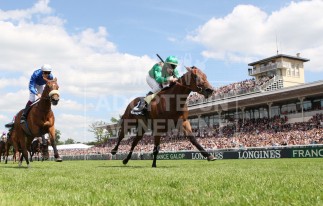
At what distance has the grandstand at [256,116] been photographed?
32.8 meters

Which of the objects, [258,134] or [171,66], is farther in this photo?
[258,134]

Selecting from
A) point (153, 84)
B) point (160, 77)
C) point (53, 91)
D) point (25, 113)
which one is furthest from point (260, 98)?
point (53, 91)

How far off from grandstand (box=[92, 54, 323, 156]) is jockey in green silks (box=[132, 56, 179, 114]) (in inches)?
782

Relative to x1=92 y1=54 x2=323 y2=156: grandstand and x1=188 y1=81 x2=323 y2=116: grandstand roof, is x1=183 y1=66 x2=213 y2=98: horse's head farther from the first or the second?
x1=188 y1=81 x2=323 y2=116: grandstand roof

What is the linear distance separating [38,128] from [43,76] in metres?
1.47

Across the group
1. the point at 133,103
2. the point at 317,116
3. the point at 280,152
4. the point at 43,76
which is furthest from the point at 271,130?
the point at 43,76

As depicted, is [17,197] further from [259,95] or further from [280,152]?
[259,95]

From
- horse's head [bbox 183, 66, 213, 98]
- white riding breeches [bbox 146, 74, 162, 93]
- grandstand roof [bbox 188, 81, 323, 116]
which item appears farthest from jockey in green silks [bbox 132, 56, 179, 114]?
grandstand roof [bbox 188, 81, 323, 116]

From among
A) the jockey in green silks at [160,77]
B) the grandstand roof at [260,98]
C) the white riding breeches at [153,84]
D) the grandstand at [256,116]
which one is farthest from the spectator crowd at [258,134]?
the jockey in green silks at [160,77]

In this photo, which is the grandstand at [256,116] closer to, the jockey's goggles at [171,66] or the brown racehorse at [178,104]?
the jockey's goggles at [171,66]

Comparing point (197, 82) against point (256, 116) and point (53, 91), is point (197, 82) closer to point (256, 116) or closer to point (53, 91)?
point (53, 91)

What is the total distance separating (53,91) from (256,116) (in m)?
36.4

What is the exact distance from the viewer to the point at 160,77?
10.3m

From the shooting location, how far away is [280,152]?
22.5 meters
